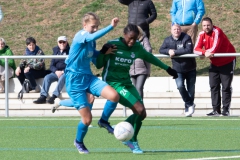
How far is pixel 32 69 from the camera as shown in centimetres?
1527

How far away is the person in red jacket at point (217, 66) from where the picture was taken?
1314cm

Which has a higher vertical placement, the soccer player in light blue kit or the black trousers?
the soccer player in light blue kit

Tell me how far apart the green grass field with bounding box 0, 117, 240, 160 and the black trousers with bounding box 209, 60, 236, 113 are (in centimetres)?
50

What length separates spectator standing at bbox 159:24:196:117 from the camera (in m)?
13.0

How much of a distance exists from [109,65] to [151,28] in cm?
1186

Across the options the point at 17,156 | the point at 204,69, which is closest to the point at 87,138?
the point at 17,156

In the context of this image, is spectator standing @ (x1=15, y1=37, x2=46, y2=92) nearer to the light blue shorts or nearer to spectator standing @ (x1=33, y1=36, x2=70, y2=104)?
spectator standing @ (x1=33, y1=36, x2=70, y2=104)

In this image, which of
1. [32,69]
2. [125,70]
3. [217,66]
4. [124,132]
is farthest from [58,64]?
[124,132]

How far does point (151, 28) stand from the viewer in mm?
20609

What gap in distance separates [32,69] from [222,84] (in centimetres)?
435

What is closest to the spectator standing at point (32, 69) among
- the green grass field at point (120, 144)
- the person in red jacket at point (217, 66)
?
the green grass field at point (120, 144)

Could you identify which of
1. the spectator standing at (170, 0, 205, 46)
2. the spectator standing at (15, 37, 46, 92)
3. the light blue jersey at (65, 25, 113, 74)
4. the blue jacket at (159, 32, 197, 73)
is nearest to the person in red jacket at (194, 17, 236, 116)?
the blue jacket at (159, 32, 197, 73)

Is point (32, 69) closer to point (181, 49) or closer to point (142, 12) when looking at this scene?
point (142, 12)

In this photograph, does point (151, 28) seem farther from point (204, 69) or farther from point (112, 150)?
point (112, 150)
